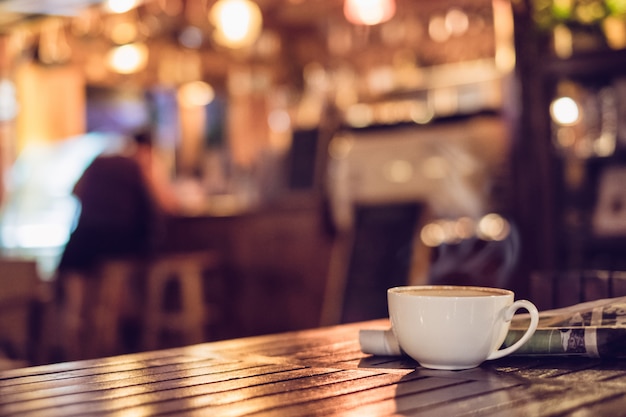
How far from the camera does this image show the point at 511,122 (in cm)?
400

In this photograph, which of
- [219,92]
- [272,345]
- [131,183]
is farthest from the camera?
[219,92]

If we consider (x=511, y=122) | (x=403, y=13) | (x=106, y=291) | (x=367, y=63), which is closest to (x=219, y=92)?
(x=367, y=63)

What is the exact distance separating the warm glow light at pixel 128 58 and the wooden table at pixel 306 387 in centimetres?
652

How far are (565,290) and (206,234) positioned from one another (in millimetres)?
4306

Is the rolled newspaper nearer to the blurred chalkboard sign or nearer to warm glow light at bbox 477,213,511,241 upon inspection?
warm glow light at bbox 477,213,511,241

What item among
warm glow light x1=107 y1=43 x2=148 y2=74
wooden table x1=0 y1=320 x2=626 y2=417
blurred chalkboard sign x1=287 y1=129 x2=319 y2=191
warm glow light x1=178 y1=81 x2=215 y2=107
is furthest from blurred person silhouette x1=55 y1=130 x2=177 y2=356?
warm glow light x1=178 y1=81 x2=215 y2=107

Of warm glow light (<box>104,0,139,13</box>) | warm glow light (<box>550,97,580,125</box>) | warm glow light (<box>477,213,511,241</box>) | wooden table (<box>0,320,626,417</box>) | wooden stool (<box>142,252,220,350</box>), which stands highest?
warm glow light (<box>104,0,139,13</box>)

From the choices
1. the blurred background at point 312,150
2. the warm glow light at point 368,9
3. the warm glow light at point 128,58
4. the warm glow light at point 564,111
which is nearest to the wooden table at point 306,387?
the blurred background at point 312,150

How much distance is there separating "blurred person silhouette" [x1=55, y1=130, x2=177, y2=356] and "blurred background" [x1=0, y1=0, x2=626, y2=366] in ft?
0.29

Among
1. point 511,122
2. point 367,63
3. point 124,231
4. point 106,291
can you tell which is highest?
point 367,63

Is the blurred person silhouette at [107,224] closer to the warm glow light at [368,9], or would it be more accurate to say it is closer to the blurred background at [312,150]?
the blurred background at [312,150]

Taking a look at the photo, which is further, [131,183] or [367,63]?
[367,63]

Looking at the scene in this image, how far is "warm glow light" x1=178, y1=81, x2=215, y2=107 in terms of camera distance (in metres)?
9.24

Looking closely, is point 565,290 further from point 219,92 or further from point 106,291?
point 219,92
